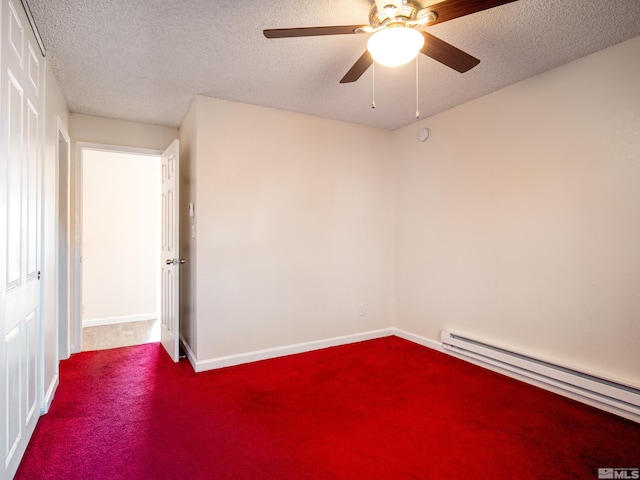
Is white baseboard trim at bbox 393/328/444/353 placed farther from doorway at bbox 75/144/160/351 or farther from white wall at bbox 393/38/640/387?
doorway at bbox 75/144/160/351

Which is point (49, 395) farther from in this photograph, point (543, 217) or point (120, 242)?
point (543, 217)

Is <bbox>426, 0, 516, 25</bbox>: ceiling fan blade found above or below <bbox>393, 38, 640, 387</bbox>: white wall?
above

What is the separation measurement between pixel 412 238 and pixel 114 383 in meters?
3.10

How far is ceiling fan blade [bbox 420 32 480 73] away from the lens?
1.77 metres

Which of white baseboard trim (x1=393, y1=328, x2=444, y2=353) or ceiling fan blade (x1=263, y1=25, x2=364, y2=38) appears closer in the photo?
ceiling fan blade (x1=263, y1=25, x2=364, y2=38)

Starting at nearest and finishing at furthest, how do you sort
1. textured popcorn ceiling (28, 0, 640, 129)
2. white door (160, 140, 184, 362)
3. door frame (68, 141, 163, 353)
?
textured popcorn ceiling (28, 0, 640, 129)
white door (160, 140, 184, 362)
door frame (68, 141, 163, 353)

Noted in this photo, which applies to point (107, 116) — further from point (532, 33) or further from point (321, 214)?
point (532, 33)

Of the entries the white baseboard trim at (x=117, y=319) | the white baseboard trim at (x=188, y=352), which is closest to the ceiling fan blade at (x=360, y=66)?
the white baseboard trim at (x=188, y=352)


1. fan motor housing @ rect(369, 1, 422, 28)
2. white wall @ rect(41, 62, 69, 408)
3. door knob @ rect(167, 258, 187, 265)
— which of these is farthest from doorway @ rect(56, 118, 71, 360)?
fan motor housing @ rect(369, 1, 422, 28)

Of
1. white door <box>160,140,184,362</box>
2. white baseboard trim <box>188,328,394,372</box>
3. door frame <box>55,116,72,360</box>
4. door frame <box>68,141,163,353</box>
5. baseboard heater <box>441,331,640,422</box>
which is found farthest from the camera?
door frame <box>68,141,163,353</box>

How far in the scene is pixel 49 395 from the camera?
233 cm

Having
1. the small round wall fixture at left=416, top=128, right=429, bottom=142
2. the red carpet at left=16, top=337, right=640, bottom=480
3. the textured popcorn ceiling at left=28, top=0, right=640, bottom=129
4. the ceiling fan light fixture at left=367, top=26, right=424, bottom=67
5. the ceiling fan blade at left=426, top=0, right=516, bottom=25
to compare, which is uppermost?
the textured popcorn ceiling at left=28, top=0, right=640, bottom=129

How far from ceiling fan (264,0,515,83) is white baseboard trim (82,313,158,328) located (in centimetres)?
→ 449

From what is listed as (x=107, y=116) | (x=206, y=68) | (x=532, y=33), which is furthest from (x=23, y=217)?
(x=532, y=33)
